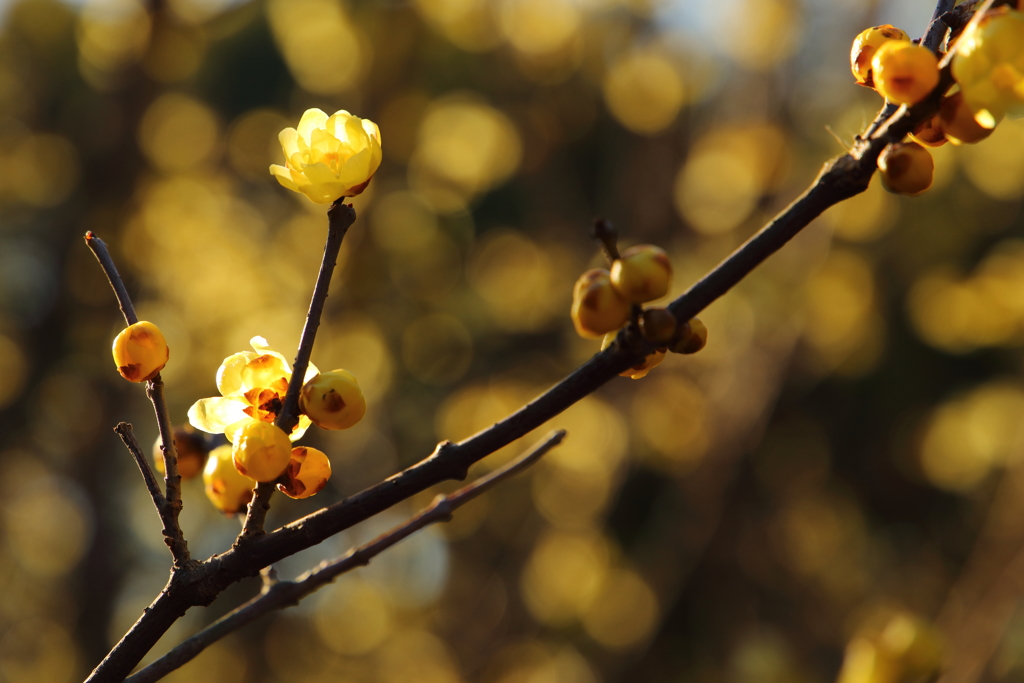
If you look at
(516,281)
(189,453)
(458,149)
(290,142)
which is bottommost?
(189,453)

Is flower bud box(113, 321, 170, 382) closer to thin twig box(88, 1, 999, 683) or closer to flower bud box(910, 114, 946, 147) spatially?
thin twig box(88, 1, 999, 683)

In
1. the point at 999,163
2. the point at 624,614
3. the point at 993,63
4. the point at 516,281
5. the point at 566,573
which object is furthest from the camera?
the point at 516,281

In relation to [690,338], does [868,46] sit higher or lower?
higher

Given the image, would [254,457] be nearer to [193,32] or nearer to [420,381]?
[420,381]

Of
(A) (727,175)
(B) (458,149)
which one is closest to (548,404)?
(A) (727,175)

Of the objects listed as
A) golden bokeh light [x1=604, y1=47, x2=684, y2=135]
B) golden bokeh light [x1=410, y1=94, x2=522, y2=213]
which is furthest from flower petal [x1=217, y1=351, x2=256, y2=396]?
golden bokeh light [x1=410, y1=94, x2=522, y2=213]

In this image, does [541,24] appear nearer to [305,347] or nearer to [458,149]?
[458,149]
